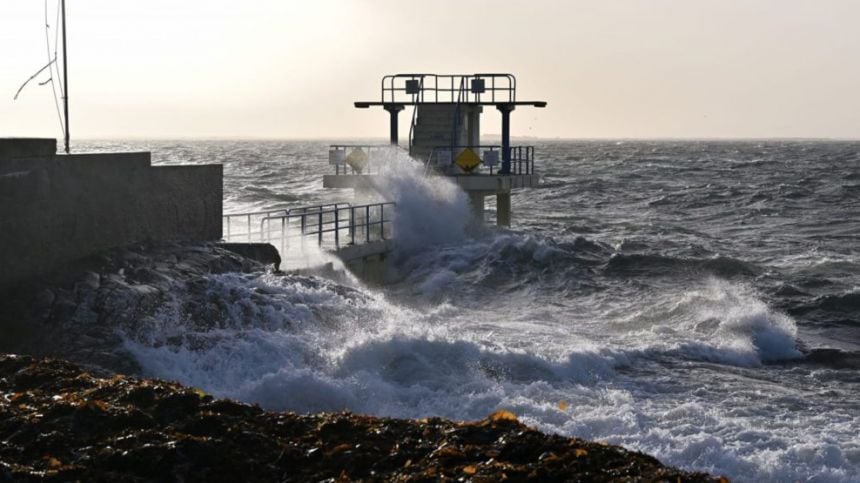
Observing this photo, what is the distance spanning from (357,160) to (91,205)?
14.1m

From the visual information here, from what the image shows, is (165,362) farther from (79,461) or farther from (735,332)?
(735,332)

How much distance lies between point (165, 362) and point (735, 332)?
9458mm

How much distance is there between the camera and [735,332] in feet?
61.0

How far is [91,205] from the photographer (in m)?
15.6

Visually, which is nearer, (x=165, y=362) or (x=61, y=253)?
(x=165, y=362)

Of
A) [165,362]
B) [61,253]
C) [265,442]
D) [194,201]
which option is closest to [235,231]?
[194,201]

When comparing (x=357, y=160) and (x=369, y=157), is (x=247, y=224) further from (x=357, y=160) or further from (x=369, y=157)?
(x=369, y=157)

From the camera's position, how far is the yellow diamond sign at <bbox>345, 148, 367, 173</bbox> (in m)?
29.4

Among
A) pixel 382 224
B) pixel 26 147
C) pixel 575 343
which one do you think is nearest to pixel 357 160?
pixel 382 224

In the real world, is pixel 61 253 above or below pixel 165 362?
above

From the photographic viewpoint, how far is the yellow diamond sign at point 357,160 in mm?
29359

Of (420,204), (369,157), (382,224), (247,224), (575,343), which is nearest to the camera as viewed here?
(575,343)

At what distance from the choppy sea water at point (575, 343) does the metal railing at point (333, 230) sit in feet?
2.09

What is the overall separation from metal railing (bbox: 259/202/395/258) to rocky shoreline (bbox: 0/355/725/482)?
13137mm
